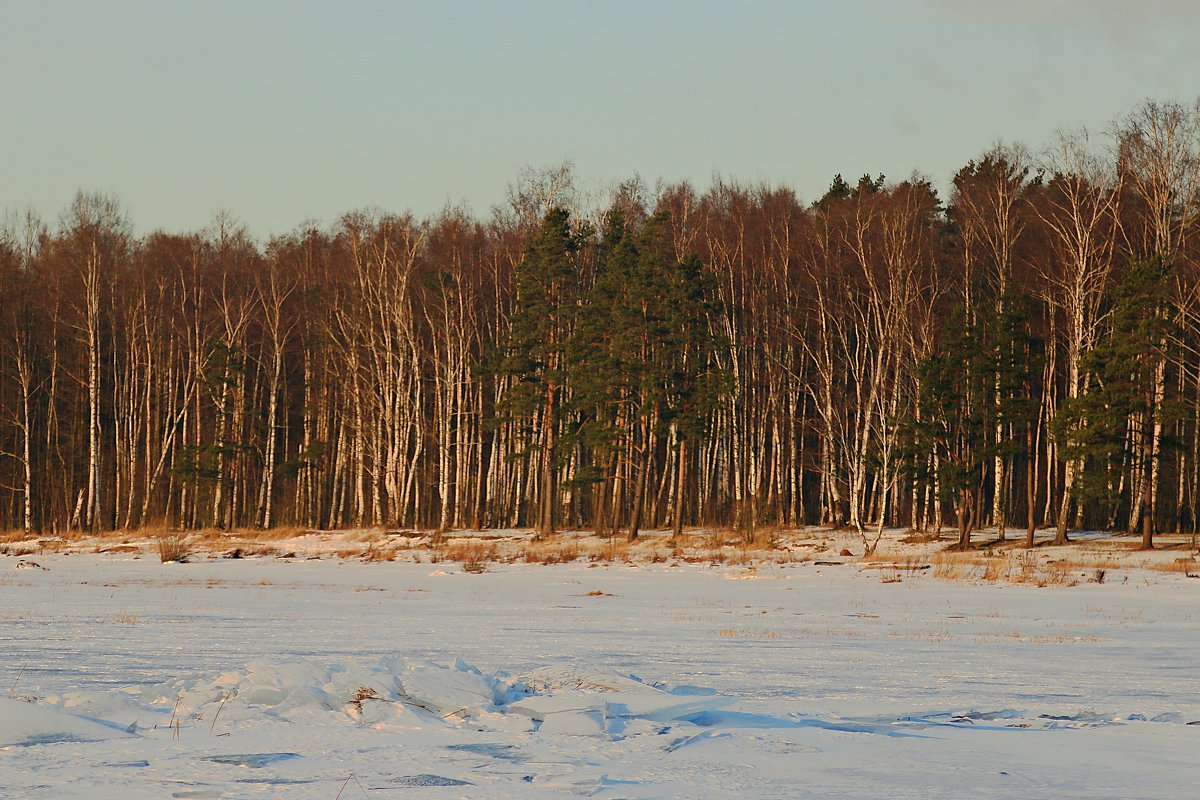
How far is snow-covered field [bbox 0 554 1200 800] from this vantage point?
6500 millimetres

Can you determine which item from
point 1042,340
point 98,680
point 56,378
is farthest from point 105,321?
point 98,680

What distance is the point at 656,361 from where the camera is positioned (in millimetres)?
47969

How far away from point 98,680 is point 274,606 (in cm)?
1028

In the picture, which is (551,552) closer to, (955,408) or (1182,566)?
(955,408)

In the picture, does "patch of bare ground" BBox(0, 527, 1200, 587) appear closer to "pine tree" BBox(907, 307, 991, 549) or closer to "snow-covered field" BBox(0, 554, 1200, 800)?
"pine tree" BBox(907, 307, 991, 549)

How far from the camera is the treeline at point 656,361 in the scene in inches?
1658

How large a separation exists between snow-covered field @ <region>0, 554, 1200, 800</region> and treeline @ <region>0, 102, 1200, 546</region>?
80.7 ft

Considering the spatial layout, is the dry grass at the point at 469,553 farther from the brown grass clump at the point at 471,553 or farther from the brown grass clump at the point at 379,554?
the brown grass clump at the point at 379,554

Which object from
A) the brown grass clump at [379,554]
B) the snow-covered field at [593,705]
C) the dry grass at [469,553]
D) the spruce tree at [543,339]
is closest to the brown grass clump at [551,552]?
the dry grass at [469,553]

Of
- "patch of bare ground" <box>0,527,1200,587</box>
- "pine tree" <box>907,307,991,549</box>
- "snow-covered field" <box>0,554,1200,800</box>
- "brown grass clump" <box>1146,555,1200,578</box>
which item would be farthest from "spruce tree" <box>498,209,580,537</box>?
"snow-covered field" <box>0,554,1200,800</box>

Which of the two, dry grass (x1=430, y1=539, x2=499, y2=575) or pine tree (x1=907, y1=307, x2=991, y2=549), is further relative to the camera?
pine tree (x1=907, y1=307, x2=991, y2=549)

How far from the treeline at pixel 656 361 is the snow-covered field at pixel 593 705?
24.6m

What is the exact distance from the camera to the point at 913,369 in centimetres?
4259

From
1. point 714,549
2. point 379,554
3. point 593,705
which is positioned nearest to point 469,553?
point 379,554
